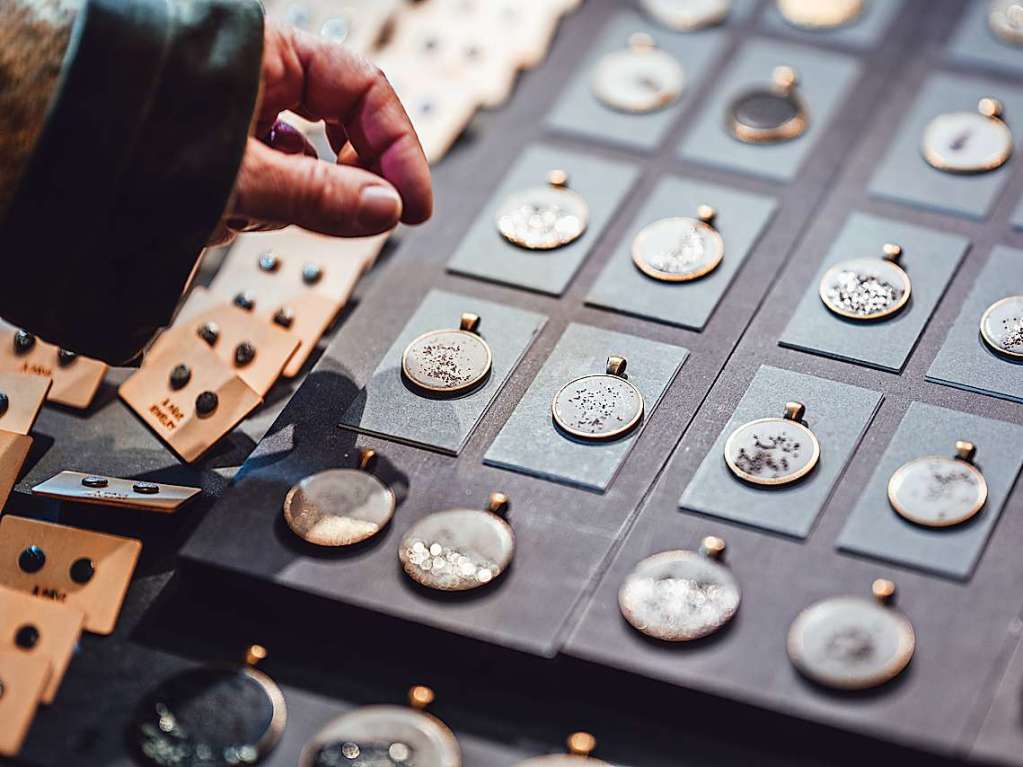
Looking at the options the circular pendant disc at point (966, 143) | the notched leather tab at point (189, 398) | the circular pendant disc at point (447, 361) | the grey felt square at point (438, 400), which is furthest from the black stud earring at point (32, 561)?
the circular pendant disc at point (966, 143)

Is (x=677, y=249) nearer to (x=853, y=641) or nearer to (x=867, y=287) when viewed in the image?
(x=867, y=287)

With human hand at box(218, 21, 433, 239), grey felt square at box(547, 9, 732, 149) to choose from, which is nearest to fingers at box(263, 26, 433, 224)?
human hand at box(218, 21, 433, 239)

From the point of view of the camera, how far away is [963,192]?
2.18 m

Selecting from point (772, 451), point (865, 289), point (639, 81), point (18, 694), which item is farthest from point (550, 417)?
point (639, 81)

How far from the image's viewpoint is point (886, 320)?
1956mm

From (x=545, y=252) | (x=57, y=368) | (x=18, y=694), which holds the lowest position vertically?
(x=18, y=694)

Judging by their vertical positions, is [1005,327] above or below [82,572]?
above

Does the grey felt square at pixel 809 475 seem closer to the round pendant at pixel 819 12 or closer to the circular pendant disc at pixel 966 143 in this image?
the circular pendant disc at pixel 966 143

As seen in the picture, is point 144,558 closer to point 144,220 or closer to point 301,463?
point 301,463

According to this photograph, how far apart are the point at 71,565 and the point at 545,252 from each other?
784 millimetres

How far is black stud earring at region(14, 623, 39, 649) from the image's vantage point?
65.9 inches

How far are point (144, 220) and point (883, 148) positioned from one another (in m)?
1.19

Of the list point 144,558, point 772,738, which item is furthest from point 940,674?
point 144,558

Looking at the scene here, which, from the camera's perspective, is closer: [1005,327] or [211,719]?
[211,719]
